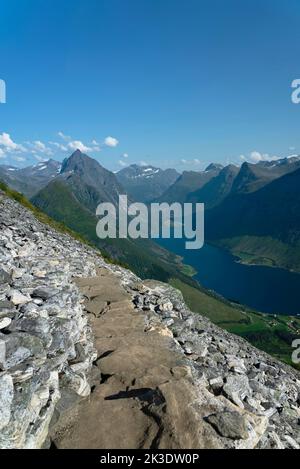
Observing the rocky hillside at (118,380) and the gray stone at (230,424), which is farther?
the rocky hillside at (118,380)

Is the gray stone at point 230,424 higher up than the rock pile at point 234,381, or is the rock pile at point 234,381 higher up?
the gray stone at point 230,424

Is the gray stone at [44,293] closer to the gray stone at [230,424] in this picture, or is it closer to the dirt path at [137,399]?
the dirt path at [137,399]

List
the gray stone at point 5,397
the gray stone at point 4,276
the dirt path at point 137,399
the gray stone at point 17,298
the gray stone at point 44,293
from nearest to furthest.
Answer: the gray stone at point 5,397 < the dirt path at point 137,399 < the gray stone at point 17,298 < the gray stone at point 44,293 < the gray stone at point 4,276

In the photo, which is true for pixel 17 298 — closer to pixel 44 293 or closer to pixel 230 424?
pixel 44 293

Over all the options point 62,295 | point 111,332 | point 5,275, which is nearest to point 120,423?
point 111,332

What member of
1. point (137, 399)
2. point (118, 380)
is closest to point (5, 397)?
point (137, 399)

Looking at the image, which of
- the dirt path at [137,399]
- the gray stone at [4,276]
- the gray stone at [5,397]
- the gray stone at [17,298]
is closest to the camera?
the gray stone at [5,397]

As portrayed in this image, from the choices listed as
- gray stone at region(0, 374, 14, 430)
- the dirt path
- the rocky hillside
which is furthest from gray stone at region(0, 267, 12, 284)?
gray stone at region(0, 374, 14, 430)

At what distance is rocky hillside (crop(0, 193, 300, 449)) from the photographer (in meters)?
13.9

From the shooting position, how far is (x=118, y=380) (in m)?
17.8

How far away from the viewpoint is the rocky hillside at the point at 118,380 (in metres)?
13.9

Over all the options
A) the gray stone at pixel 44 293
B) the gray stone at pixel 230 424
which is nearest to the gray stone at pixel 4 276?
the gray stone at pixel 44 293
